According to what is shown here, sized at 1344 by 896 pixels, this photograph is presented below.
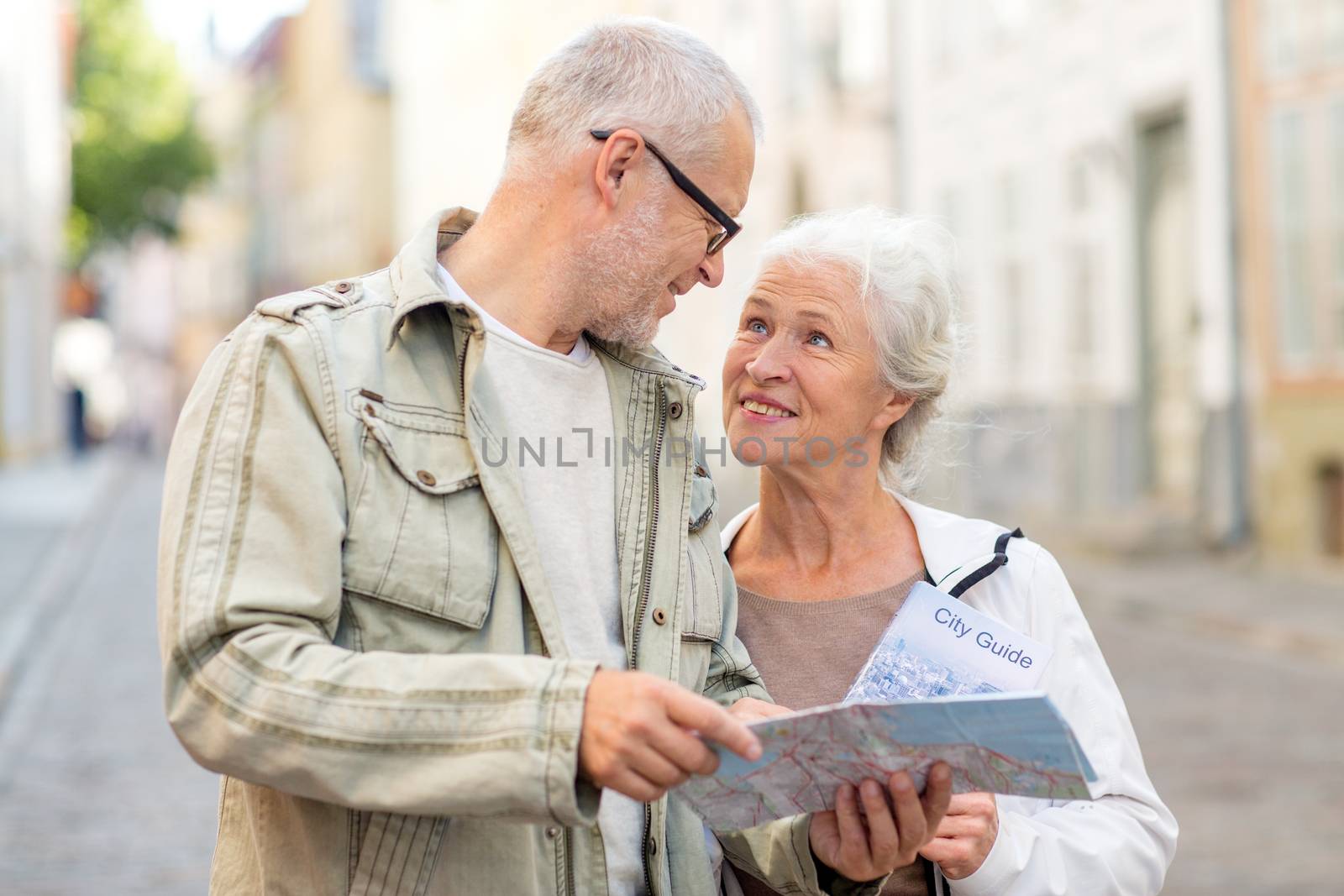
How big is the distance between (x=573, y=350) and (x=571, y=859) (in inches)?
27.2

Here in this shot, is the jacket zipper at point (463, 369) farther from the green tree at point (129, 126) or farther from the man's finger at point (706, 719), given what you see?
the green tree at point (129, 126)

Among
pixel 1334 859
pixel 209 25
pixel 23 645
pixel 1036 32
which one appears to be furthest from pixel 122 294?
pixel 1334 859

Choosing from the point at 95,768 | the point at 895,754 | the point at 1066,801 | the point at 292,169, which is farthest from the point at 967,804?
the point at 292,169

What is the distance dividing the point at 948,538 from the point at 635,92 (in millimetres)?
924

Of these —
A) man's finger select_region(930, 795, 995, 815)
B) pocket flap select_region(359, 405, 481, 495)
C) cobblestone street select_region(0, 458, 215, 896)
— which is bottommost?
cobblestone street select_region(0, 458, 215, 896)

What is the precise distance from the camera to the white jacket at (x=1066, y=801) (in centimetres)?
250

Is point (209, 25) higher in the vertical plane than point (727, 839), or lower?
higher

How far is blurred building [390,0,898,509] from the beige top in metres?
13.7

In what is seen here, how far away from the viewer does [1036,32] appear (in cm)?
1866

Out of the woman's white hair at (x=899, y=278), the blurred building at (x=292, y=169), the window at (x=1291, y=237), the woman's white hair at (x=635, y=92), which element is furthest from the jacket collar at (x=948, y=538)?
the blurred building at (x=292, y=169)

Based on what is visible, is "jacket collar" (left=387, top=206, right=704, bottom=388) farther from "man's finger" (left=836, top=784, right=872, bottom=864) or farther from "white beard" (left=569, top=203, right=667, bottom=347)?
"man's finger" (left=836, top=784, right=872, bottom=864)

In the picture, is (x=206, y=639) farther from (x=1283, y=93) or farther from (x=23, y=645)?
(x=1283, y=93)

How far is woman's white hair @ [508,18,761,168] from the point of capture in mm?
2285

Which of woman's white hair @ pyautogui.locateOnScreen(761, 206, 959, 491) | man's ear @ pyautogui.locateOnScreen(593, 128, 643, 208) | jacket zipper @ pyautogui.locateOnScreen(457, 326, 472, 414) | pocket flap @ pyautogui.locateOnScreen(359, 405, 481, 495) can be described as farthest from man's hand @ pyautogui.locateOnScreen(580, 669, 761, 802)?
woman's white hair @ pyautogui.locateOnScreen(761, 206, 959, 491)
